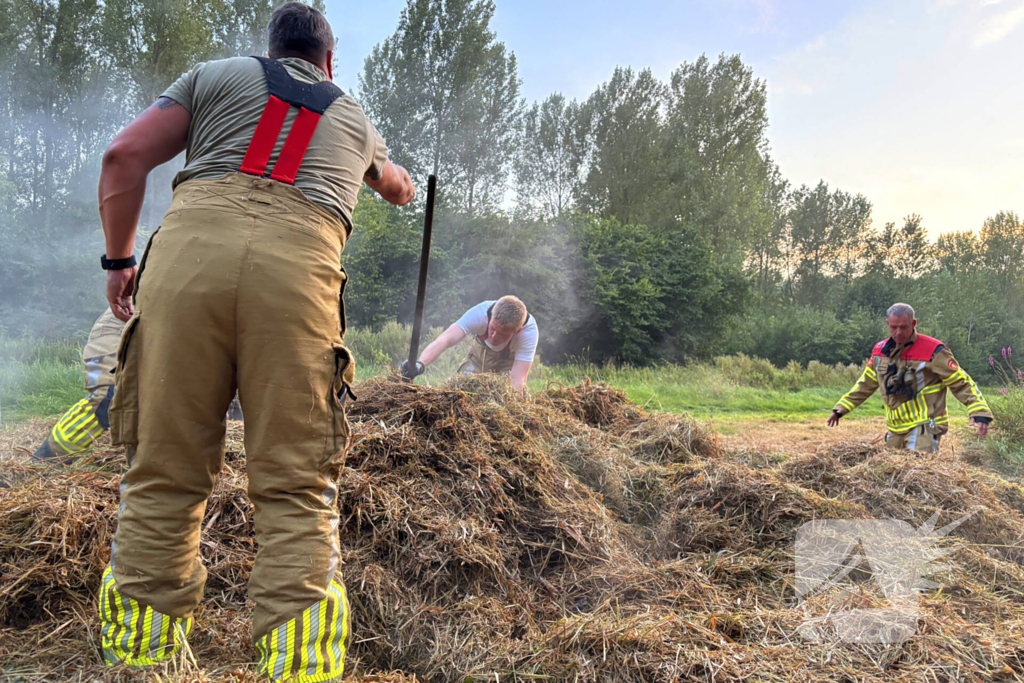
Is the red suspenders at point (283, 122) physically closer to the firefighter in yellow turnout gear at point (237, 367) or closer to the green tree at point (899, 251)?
the firefighter in yellow turnout gear at point (237, 367)

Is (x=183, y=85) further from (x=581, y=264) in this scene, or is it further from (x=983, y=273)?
(x=983, y=273)

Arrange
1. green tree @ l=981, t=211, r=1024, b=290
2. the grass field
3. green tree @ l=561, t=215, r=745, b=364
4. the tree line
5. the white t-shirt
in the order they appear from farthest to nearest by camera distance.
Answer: green tree @ l=981, t=211, r=1024, b=290
green tree @ l=561, t=215, r=745, b=364
the tree line
the grass field
the white t-shirt

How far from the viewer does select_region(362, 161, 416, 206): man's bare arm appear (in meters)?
1.93

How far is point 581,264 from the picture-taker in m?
16.1

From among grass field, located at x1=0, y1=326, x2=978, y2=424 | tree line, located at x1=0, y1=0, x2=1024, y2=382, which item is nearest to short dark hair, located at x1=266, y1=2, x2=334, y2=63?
grass field, located at x1=0, y1=326, x2=978, y2=424

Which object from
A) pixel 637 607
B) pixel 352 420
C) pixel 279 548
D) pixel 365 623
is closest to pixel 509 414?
pixel 352 420

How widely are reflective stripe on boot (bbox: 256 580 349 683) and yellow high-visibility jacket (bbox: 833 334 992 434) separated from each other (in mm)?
5137

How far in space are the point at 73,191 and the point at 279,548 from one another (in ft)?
46.5

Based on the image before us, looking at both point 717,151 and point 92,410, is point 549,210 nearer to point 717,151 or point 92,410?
point 717,151

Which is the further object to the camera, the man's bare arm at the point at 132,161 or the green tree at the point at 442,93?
the green tree at the point at 442,93

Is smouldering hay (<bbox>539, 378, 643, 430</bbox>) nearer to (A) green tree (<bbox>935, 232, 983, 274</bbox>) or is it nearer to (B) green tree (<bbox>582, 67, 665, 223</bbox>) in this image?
(B) green tree (<bbox>582, 67, 665, 223</bbox>)

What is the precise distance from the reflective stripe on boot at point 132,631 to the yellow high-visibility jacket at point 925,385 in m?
5.42

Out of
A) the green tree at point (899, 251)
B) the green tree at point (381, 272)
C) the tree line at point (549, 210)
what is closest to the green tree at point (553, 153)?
the tree line at point (549, 210)

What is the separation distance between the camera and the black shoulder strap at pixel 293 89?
1568 mm
